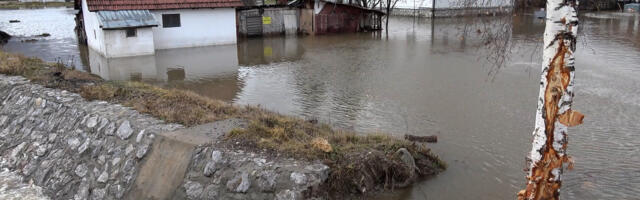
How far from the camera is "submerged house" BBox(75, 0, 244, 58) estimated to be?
22.0 m

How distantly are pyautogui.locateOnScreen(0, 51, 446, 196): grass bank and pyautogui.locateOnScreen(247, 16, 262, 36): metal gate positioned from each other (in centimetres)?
1902

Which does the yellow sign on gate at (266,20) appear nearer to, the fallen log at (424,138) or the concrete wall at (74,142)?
the concrete wall at (74,142)

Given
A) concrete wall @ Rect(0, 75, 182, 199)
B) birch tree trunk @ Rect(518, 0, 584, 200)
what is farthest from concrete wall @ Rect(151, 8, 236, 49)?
birch tree trunk @ Rect(518, 0, 584, 200)

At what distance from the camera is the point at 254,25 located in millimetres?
30312

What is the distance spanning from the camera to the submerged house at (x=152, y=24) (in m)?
22.0

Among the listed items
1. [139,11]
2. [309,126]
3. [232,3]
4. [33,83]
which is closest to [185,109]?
[309,126]

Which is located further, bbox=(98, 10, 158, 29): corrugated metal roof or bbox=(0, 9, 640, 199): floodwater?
bbox=(98, 10, 158, 29): corrugated metal roof

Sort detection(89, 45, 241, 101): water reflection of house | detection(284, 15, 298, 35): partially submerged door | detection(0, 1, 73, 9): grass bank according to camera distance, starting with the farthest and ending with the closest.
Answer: detection(0, 1, 73, 9): grass bank, detection(284, 15, 298, 35): partially submerged door, detection(89, 45, 241, 101): water reflection of house

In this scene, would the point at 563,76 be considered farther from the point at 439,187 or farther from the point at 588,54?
the point at 588,54

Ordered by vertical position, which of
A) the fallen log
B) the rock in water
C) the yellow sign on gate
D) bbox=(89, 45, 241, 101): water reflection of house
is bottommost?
the fallen log

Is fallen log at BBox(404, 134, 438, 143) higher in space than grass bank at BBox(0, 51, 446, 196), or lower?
lower

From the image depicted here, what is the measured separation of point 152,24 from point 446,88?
44.4 ft

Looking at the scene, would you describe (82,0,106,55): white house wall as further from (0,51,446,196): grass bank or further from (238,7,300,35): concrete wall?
(0,51,446,196): grass bank

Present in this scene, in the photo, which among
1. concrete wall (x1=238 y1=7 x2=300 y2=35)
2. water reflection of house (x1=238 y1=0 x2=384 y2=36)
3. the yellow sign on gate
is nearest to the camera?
concrete wall (x1=238 y1=7 x2=300 y2=35)
